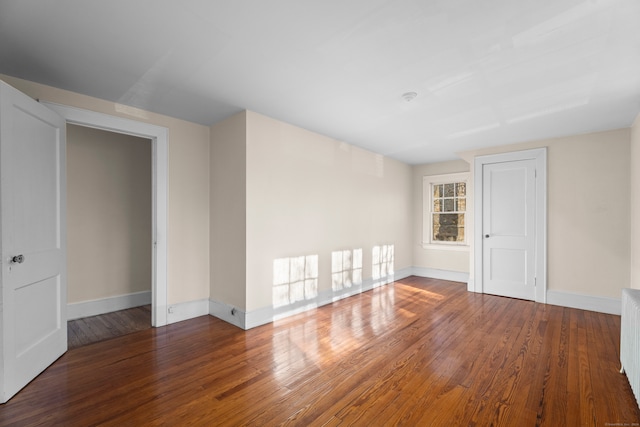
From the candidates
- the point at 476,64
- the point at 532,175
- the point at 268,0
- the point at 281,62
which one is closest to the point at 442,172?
the point at 532,175

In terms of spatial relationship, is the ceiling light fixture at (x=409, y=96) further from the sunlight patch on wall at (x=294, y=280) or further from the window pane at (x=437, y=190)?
the window pane at (x=437, y=190)

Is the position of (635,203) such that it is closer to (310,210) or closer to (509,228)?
(509,228)

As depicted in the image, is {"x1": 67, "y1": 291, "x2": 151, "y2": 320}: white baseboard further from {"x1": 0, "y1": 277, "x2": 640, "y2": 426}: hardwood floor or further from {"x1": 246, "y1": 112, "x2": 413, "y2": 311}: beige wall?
{"x1": 246, "y1": 112, "x2": 413, "y2": 311}: beige wall

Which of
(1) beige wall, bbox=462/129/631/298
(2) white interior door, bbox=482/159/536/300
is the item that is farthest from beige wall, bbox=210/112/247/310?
(1) beige wall, bbox=462/129/631/298

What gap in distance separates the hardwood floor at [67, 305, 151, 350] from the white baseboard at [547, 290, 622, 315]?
5.61 m

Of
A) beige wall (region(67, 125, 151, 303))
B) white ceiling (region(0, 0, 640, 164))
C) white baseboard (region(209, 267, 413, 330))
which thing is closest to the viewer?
white ceiling (region(0, 0, 640, 164))

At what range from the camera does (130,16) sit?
186 centimetres

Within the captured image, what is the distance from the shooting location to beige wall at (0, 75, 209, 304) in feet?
12.0

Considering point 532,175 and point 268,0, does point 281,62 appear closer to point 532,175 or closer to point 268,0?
point 268,0

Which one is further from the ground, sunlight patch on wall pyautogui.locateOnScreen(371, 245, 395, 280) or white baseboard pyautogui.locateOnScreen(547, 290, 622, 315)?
sunlight patch on wall pyautogui.locateOnScreen(371, 245, 395, 280)

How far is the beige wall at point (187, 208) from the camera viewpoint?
367 cm

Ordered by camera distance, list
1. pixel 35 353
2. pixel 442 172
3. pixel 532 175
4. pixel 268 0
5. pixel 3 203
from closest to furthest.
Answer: pixel 268 0 → pixel 3 203 → pixel 35 353 → pixel 532 175 → pixel 442 172

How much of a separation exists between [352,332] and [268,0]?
310cm

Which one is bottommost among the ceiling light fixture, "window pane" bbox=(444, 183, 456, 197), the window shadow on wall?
the window shadow on wall
